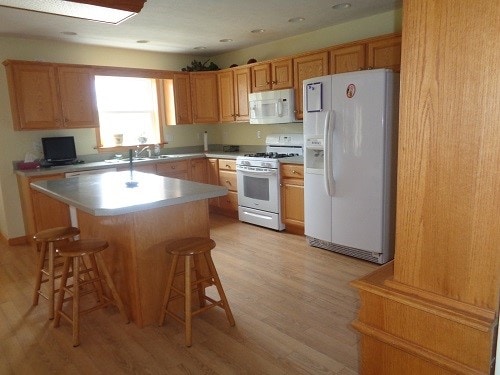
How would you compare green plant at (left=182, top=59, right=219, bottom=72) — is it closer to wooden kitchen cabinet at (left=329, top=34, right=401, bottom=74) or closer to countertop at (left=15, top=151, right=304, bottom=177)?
countertop at (left=15, top=151, right=304, bottom=177)

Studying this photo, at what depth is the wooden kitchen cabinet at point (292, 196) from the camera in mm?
4266

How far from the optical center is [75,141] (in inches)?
193

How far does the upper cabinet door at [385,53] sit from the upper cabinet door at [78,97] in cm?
337

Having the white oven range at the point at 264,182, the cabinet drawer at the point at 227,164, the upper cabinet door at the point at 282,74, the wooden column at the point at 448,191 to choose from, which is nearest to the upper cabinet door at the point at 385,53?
the upper cabinet door at the point at 282,74

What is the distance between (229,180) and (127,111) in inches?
71.9

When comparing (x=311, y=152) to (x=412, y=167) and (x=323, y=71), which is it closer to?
(x=323, y=71)

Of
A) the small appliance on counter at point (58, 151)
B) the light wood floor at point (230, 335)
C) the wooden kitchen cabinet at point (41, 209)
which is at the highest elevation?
the small appliance on counter at point (58, 151)

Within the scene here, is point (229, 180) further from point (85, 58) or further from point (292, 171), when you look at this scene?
point (85, 58)

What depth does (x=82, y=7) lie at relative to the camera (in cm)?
214

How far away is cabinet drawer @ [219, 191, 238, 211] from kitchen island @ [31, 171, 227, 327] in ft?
7.91

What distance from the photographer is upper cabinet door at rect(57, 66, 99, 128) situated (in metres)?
4.48

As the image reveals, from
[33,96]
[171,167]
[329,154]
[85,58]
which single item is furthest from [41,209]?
[329,154]

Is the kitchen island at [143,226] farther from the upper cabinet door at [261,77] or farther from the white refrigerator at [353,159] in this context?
the upper cabinet door at [261,77]

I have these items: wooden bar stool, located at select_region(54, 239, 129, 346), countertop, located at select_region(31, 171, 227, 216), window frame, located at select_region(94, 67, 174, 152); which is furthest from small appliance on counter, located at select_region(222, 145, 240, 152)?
wooden bar stool, located at select_region(54, 239, 129, 346)
